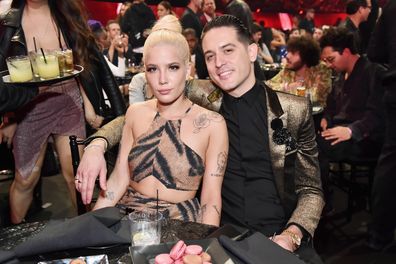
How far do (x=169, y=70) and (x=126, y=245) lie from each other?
31.2 inches

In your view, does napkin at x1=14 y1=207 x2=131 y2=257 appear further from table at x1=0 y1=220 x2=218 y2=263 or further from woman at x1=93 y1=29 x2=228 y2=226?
woman at x1=93 y1=29 x2=228 y2=226

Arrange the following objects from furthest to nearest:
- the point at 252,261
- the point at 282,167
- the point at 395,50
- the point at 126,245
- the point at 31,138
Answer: the point at 395,50
the point at 31,138
the point at 282,167
the point at 126,245
the point at 252,261

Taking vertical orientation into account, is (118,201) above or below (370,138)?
above

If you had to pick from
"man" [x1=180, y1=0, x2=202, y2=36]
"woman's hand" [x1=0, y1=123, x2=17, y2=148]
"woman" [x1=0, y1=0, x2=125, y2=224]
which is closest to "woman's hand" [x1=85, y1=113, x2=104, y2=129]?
"woman" [x1=0, y1=0, x2=125, y2=224]

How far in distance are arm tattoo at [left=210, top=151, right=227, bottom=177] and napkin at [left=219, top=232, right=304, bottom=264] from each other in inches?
24.0

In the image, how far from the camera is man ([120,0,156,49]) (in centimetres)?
704

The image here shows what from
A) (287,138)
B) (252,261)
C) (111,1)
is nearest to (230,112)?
(287,138)

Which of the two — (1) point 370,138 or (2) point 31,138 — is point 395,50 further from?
(2) point 31,138

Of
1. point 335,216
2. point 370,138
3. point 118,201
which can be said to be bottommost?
point 335,216

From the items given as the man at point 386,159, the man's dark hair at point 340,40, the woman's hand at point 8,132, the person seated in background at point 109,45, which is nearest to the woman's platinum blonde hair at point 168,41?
the woman's hand at point 8,132

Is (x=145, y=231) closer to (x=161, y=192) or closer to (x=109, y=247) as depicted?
(x=109, y=247)

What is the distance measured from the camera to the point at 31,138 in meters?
2.75

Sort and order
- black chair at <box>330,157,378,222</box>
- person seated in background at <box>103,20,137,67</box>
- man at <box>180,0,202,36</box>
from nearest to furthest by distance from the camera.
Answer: black chair at <box>330,157,378,222</box> < person seated in background at <box>103,20,137,67</box> < man at <box>180,0,202,36</box>

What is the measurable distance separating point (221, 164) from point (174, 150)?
0.21 m
